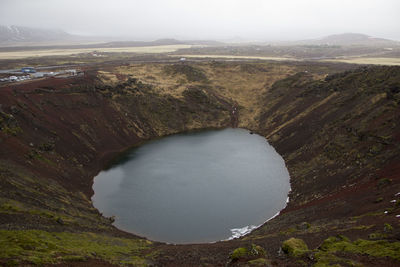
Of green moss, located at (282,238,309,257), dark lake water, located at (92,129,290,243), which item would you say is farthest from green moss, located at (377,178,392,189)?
green moss, located at (282,238,309,257)

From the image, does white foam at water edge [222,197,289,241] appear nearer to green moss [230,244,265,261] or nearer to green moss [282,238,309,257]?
green moss [230,244,265,261]

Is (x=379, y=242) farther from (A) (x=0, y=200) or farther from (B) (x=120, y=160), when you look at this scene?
(B) (x=120, y=160)

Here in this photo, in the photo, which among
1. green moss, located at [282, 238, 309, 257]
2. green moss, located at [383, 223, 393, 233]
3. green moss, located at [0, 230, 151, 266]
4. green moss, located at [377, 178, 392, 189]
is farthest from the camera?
green moss, located at [377, 178, 392, 189]

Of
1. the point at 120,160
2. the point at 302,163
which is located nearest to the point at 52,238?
the point at 120,160

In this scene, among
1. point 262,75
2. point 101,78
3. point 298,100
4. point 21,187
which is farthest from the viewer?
point 262,75

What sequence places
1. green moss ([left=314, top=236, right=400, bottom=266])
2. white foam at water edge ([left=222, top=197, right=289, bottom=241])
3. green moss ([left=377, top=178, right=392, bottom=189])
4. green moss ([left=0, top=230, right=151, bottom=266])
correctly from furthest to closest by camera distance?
white foam at water edge ([left=222, top=197, right=289, bottom=241]) → green moss ([left=377, top=178, right=392, bottom=189]) → green moss ([left=0, top=230, right=151, bottom=266]) → green moss ([left=314, top=236, right=400, bottom=266])

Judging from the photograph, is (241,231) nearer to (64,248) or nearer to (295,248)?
(295,248)

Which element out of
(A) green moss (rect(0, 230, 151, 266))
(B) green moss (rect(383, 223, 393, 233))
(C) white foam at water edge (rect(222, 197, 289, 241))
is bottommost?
(C) white foam at water edge (rect(222, 197, 289, 241))
